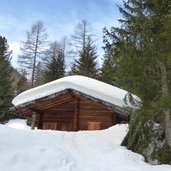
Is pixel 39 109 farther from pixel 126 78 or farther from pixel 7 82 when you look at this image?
pixel 7 82

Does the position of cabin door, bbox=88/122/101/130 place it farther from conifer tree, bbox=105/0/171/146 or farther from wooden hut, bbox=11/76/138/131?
conifer tree, bbox=105/0/171/146

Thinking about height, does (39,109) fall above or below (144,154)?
above

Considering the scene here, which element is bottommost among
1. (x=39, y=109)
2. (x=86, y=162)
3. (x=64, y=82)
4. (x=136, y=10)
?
(x=86, y=162)

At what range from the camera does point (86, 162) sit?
970 centimetres

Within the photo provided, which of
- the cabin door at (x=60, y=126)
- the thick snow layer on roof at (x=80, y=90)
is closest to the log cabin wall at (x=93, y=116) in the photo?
the cabin door at (x=60, y=126)

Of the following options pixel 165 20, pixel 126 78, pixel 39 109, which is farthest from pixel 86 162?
pixel 39 109

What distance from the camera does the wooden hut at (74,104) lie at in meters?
18.8

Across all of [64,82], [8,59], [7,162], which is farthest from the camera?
[8,59]

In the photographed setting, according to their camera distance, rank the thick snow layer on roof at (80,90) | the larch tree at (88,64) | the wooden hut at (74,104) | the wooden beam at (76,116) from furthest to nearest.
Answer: the larch tree at (88,64) → the wooden beam at (76,116) → the wooden hut at (74,104) → the thick snow layer on roof at (80,90)

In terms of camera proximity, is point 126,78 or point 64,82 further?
point 64,82

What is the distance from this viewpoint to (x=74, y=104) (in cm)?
2183

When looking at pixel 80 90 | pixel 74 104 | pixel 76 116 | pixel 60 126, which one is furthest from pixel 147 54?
pixel 60 126

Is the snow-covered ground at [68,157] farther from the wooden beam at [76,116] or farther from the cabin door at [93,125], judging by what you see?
the cabin door at [93,125]

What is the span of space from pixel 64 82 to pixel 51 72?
23931 millimetres
